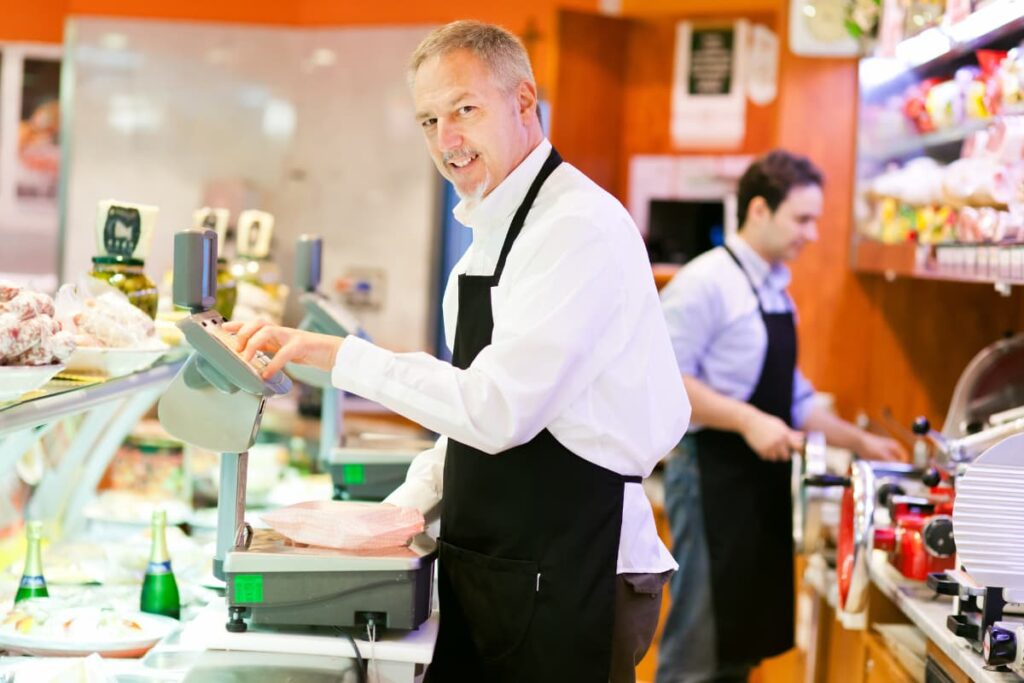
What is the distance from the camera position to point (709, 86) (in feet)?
21.8

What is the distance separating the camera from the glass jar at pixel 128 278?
2717mm

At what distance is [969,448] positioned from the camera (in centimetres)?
300

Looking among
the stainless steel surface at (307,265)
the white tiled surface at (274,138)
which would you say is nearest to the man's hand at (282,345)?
the stainless steel surface at (307,265)

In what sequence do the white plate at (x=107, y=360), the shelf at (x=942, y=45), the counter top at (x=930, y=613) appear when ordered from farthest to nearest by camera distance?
1. the shelf at (x=942, y=45)
2. the white plate at (x=107, y=360)
3. the counter top at (x=930, y=613)

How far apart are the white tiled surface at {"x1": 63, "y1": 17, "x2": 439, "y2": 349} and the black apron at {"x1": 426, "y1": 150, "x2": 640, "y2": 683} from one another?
452 cm

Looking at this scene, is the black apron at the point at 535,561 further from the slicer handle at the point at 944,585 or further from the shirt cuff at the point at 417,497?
the slicer handle at the point at 944,585

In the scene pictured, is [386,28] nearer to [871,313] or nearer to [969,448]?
[871,313]

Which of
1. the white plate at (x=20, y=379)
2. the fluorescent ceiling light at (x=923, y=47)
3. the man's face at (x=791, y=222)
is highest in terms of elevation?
the fluorescent ceiling light at (x=923, y=47)

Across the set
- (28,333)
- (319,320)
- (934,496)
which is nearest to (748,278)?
(934,496)

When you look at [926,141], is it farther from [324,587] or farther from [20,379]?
[20,379]

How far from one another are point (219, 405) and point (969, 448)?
1789 mm

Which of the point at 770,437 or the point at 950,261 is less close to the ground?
the point at 950,261

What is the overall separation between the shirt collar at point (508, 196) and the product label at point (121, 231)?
2.98 ft

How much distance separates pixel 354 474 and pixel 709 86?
13.3 feet
